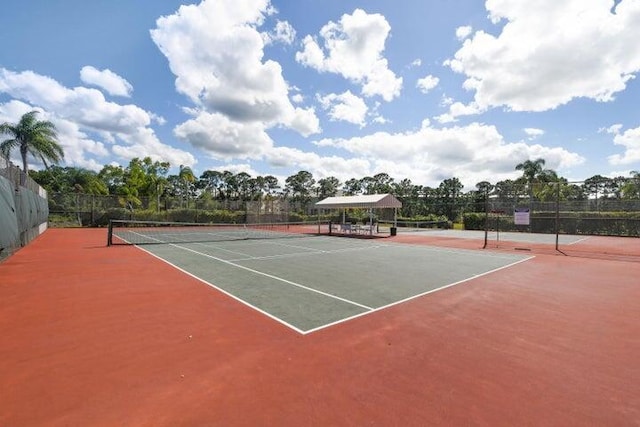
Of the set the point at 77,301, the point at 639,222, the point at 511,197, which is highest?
the point at 511,197

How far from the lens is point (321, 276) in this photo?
10.2 m

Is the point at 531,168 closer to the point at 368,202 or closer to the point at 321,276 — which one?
the point at 368,202

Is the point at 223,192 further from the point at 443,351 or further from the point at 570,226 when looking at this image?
the point at 443,351

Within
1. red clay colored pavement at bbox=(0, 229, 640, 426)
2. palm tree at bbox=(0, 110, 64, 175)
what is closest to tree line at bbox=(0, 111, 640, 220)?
palm tree at bbox=(0, 110, 64, 175)

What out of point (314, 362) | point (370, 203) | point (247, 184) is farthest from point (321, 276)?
point (247, 184)

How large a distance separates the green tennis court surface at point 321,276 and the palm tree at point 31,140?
80.6 feet

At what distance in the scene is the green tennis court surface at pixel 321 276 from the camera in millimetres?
6965

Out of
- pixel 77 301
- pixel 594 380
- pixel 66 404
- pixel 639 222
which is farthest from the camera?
pixel 639 222

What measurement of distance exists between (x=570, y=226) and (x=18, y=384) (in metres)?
40.8

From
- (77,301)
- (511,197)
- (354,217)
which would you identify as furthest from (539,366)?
(354,217)

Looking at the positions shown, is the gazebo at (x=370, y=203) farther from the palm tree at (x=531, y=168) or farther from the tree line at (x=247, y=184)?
the palm tree at (x=531, y=168)

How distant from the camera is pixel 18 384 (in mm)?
3891

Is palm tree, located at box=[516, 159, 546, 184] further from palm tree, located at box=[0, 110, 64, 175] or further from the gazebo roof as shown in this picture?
palm tree, located at box=[0, 110, 64, 175]

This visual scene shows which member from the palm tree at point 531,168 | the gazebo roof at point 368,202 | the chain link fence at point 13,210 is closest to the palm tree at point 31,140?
the chain link fence at point 13,210
